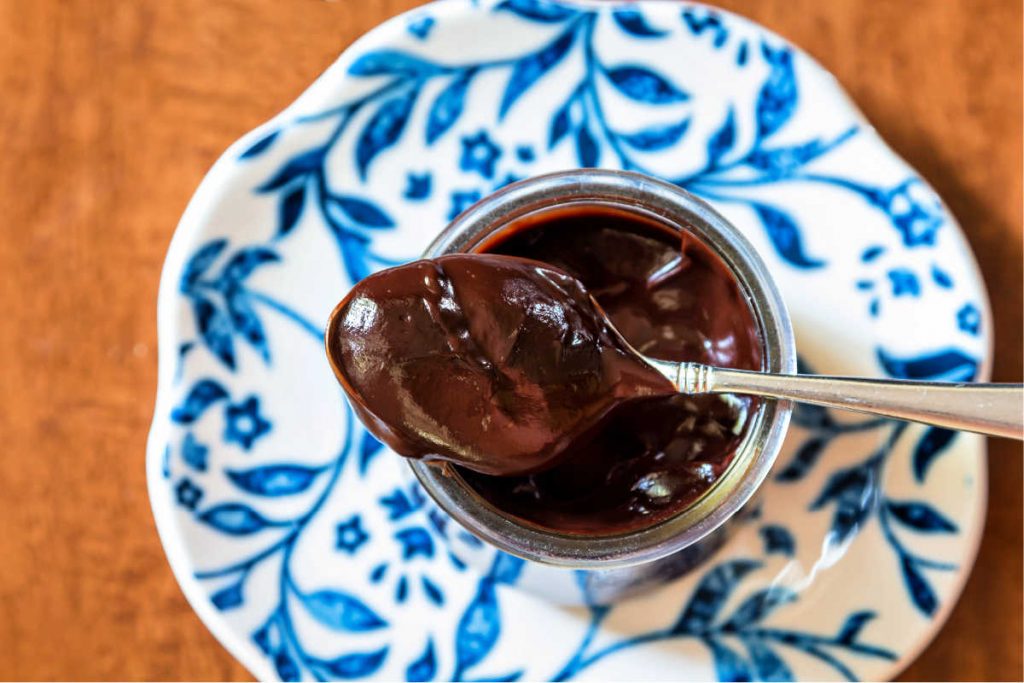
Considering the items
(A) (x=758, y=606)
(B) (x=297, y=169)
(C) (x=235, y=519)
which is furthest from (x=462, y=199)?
(A) (x=758, y=606)

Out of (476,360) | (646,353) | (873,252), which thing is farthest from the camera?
(873,252)

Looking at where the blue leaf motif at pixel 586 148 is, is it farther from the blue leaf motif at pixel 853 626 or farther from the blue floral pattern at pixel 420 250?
the blue leaf motif at pixel 853 626

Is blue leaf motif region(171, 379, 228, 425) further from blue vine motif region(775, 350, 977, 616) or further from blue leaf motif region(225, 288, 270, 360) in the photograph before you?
blue vine motif region(775, 350, 977, 616)

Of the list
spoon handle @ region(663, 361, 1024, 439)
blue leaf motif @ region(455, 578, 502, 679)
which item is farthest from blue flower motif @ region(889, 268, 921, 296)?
blue leaf motif @ region(455, 578, 502, 679)

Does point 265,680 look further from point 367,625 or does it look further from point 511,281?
point 511,281

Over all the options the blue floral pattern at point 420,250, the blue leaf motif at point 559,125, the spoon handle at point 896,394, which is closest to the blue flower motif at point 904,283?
the blue floral pattern at point 420,250

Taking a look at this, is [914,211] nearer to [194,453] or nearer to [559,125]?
[559,125]
